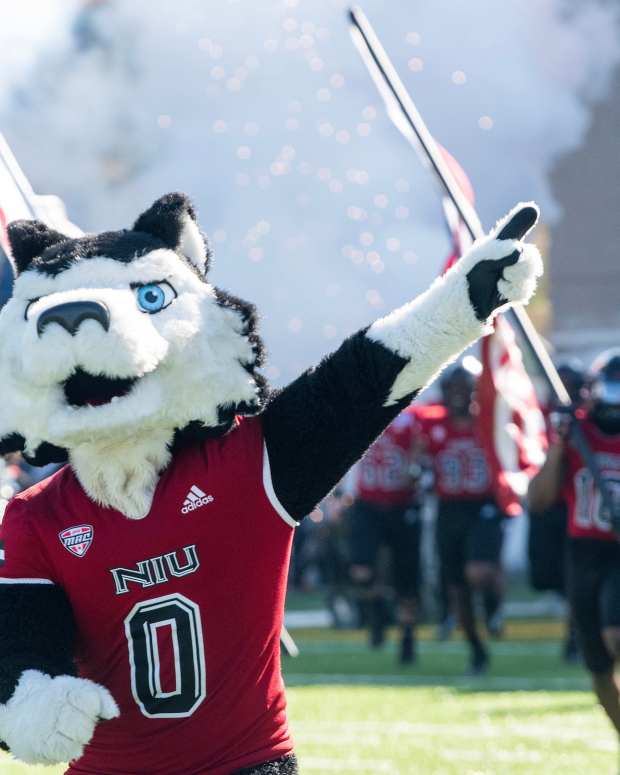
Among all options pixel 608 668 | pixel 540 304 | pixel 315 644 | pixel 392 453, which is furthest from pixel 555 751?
pixel 540 304

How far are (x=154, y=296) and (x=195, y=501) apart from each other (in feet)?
1.29

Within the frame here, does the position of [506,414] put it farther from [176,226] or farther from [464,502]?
[176,226]

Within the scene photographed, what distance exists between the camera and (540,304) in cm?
2253

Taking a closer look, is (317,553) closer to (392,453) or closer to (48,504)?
(392,453)

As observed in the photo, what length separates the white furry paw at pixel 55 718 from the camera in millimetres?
2924

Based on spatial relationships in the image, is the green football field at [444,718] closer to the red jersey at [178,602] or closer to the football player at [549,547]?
the football player at [549,547]

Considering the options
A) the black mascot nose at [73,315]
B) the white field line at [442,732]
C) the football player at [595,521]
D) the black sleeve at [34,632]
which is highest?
the black mascot nose at [73,315]

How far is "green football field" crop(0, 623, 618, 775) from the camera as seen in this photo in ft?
21.8

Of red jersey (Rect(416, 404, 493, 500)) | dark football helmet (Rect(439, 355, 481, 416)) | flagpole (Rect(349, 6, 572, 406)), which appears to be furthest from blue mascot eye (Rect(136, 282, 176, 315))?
dark football helmet (Rect(439, 355, 481, 416))

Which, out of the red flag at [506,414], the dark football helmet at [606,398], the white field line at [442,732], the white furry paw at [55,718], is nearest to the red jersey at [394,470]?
the red flag at [506,414]

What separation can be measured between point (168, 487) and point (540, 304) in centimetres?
1955

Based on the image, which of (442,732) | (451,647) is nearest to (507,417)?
(442,732)

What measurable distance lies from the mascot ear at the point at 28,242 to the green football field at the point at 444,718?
11.1 feet

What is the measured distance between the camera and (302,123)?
26.3m
